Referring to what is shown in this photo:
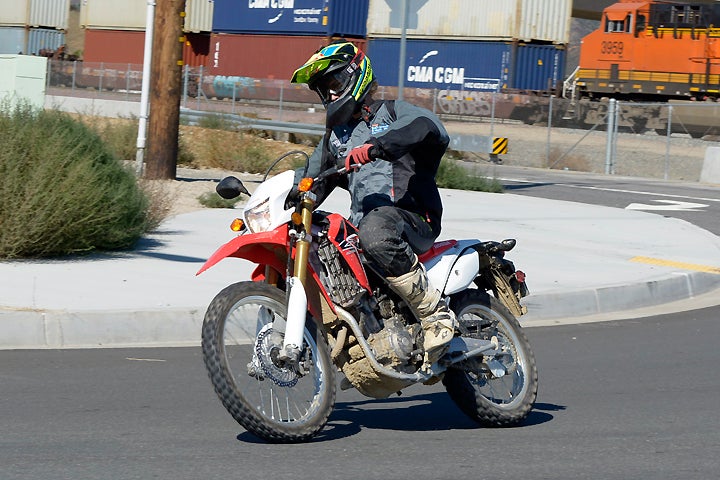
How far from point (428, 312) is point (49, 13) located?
6993cm

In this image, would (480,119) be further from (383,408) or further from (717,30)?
(383,408)

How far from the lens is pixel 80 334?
28.1 feet

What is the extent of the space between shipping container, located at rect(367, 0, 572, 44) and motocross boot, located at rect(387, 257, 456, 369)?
148 feet

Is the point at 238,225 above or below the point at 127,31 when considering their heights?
below

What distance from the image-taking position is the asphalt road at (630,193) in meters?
20.4

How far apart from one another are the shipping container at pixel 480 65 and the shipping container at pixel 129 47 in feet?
45.2

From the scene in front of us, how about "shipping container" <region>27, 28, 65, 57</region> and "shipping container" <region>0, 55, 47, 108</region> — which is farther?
"shipping container" <region>27, 28, 65, 57</region>

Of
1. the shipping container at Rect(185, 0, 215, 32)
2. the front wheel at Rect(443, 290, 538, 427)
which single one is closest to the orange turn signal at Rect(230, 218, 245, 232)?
the front wheel at Rect(443, 290, 538, 427)

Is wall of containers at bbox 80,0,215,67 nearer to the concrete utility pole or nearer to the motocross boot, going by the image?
the concrete utility pole

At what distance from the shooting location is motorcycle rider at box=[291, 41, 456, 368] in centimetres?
587

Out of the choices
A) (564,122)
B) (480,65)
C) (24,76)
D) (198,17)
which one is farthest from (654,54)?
(24,76)

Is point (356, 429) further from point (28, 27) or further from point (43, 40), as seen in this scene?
point (43, 40)

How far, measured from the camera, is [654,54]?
42.9m

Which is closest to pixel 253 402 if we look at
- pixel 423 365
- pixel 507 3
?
pixel 423 365
